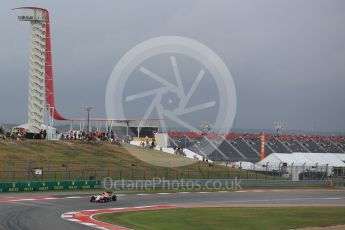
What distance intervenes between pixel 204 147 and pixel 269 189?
2027 inches

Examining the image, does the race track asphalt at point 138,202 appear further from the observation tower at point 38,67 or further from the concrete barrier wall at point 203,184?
the observation tower at point 38,67

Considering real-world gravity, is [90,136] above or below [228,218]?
above

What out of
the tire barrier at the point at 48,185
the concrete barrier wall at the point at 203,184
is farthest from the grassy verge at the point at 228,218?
the concrete barrier wall at the point at 203,184

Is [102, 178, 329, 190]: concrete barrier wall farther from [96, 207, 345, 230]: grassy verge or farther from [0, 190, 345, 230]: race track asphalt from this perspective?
[96, 207, 345, 230]: grassy verge

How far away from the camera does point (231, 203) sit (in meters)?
46.3

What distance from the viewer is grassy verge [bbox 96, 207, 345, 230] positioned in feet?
105

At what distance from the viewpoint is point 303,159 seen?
88812 millimetres

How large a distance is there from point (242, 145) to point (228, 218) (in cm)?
8875

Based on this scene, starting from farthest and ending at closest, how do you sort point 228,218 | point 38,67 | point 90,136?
point 38,67 < point 90,136 < point 228,218

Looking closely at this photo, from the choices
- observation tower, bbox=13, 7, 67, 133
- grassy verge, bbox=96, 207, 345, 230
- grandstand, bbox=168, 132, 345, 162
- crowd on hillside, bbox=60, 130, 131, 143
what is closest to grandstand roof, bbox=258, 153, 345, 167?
grandstand, bbox=168, 132, 345, 162

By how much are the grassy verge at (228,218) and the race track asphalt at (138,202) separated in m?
3.42

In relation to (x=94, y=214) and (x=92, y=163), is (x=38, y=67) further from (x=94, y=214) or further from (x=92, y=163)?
(x=94, y=214)

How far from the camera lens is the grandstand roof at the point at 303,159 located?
86.4 meters


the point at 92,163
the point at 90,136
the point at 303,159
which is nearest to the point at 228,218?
the point at 92,163
